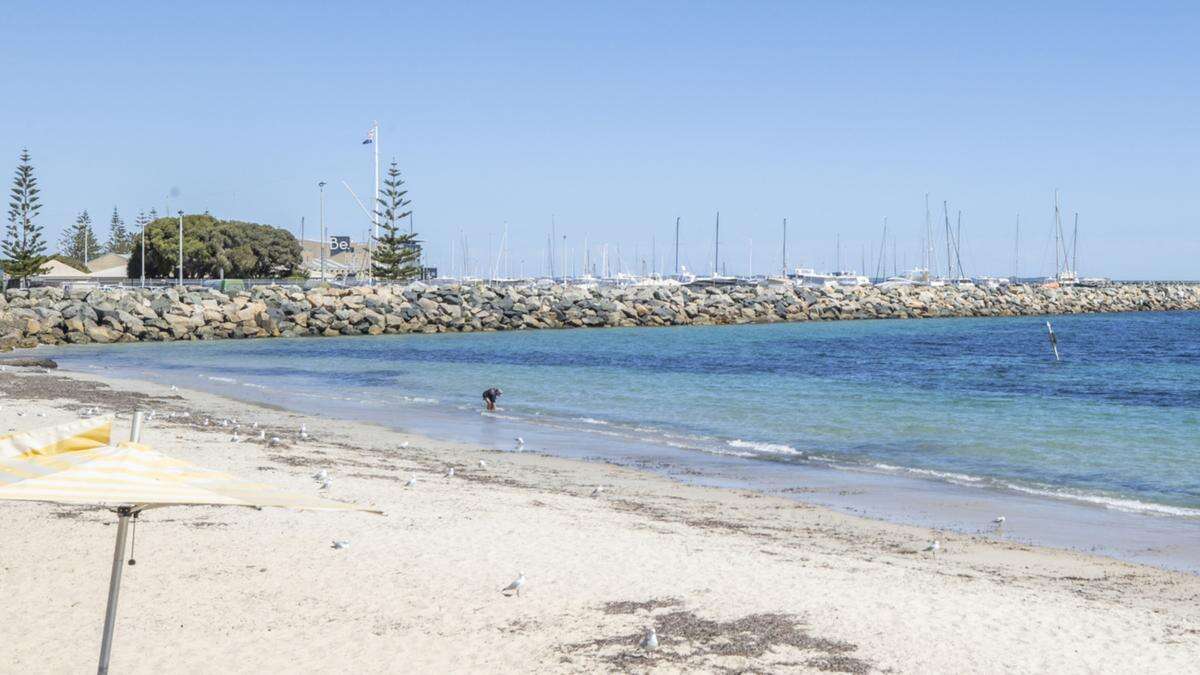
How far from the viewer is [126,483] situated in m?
4.15

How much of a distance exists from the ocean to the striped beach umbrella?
8921 millimetres

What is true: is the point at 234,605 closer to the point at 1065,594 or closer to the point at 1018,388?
the point at 1065,594

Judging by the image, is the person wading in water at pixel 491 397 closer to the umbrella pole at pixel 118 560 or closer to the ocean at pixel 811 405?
the ocean at pixel 811 405

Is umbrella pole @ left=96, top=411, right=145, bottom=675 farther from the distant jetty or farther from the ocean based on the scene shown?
the distant jetty

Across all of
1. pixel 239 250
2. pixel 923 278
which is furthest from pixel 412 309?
pixel 923 278

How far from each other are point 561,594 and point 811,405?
17.8 m

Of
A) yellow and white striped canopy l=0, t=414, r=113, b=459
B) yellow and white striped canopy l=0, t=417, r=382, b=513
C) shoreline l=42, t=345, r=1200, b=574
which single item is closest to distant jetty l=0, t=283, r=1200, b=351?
shoreline l=42, t=345, r=1200, b=574

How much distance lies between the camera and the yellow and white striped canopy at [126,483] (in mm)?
3979

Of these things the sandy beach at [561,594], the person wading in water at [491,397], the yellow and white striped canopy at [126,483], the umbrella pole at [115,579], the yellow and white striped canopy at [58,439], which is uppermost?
the yellow and white striped canopy at [58,439]

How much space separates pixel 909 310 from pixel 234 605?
277ft

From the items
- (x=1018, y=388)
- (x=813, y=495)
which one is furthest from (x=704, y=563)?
(x=1018, y=388)

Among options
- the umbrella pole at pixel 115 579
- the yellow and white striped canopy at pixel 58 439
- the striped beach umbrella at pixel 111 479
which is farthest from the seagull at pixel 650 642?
the yellow and white striped canopy at pixel 58 439

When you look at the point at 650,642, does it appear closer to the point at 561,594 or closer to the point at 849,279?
the point at 561,594

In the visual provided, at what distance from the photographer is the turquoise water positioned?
1686 cm
